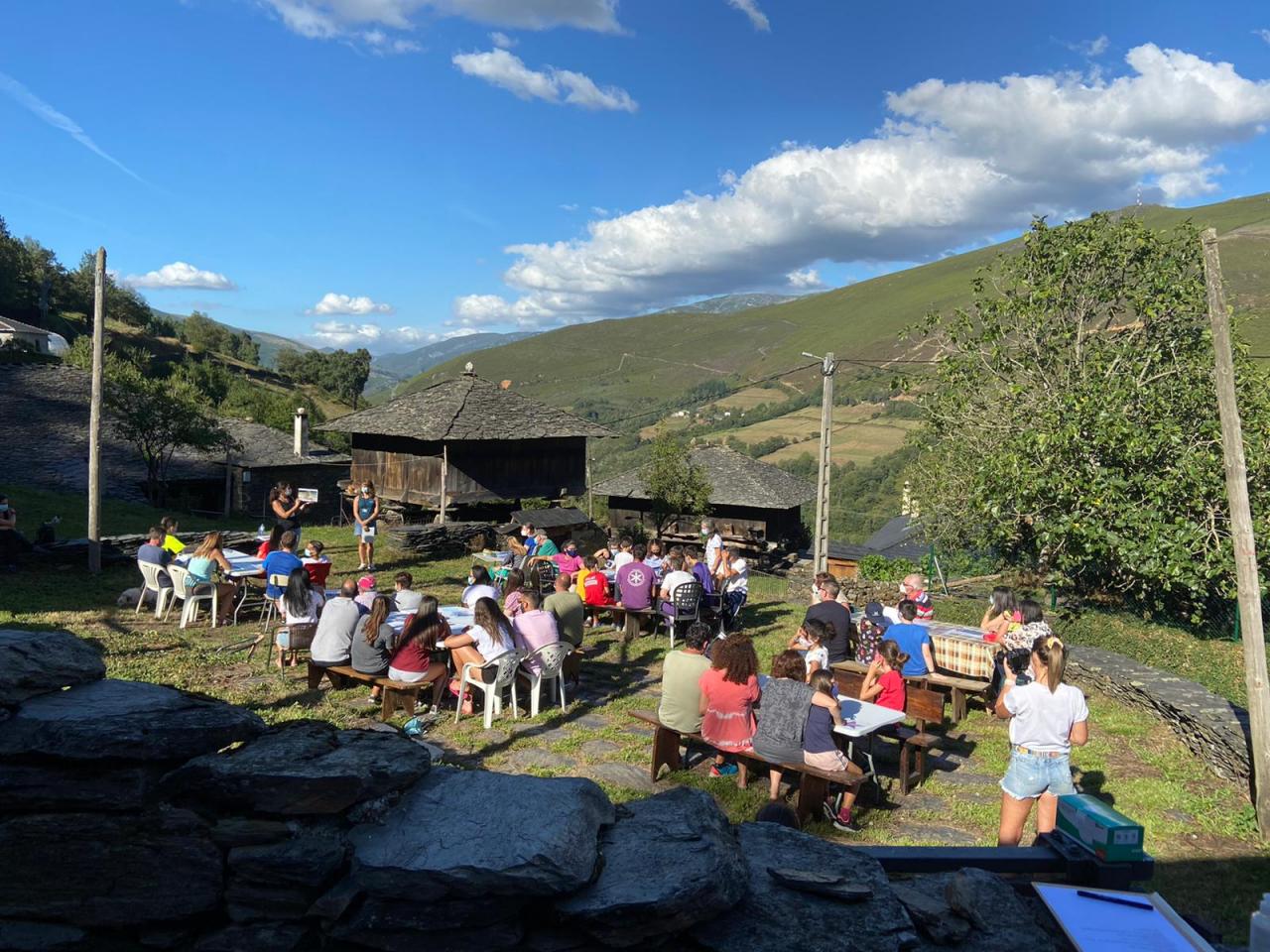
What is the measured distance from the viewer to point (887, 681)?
769 centimetres

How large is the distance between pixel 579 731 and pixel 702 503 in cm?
2732

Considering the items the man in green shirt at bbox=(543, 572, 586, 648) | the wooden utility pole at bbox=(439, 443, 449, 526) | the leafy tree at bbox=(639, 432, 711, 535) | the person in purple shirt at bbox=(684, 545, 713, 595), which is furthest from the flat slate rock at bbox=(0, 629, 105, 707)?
the leafy tree at bbox=(639, 432, 711, 535)

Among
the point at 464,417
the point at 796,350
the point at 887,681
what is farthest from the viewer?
the point at 796,350

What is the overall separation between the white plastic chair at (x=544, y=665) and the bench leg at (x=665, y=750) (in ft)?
6.17

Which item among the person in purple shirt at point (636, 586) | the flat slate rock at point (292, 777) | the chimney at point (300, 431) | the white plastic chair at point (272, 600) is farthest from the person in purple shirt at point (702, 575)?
the chimney at point (300, 431)

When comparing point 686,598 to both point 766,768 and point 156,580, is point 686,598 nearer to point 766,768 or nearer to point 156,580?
point 766,768

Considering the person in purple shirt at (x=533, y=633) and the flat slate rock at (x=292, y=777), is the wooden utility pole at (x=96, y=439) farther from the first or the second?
the flat slate rock at (x=292, y=777)

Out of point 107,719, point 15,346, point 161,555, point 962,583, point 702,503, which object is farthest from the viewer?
point 15,346

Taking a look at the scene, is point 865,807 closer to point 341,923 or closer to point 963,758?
point 963,758

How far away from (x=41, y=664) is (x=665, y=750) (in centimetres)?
507

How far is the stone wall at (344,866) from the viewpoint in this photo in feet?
9.46

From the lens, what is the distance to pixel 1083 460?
49.1ft

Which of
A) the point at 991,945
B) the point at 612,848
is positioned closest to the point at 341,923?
the point at 612,848

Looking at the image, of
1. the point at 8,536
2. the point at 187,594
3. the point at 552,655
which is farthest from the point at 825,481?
the point at 8,536
